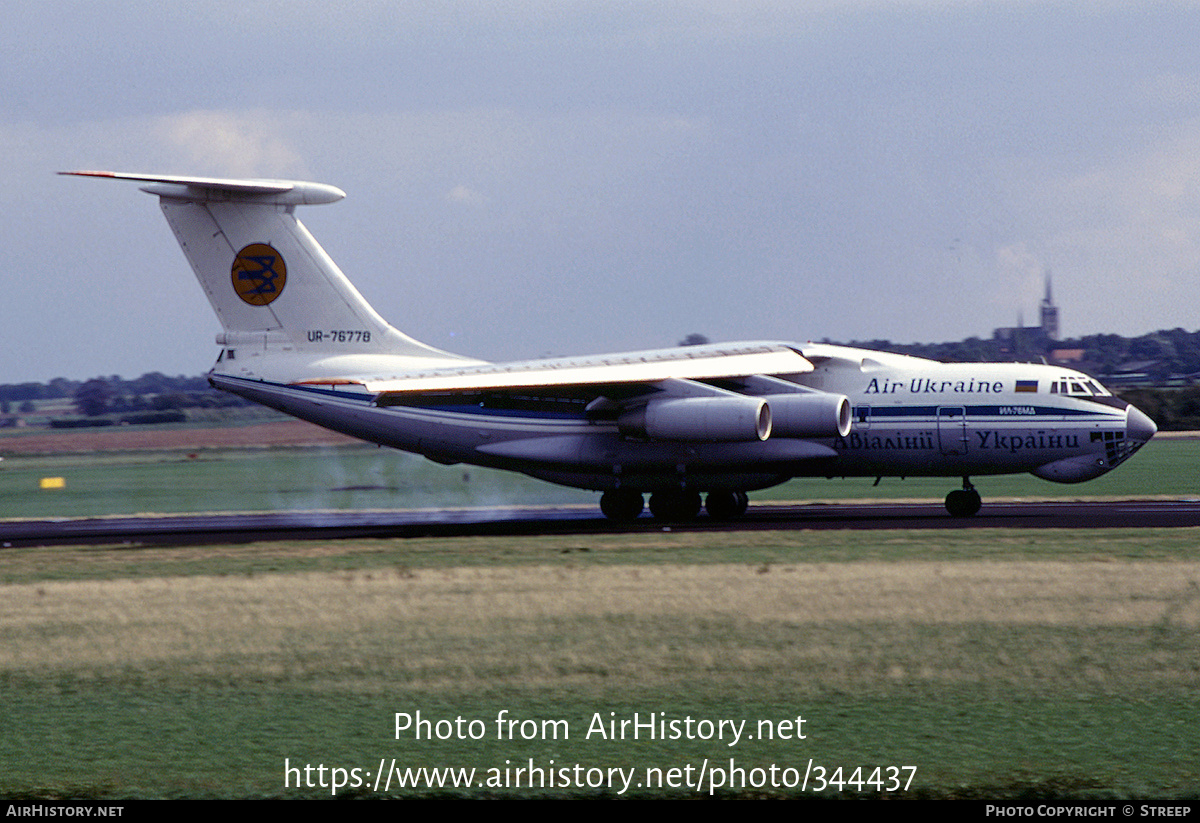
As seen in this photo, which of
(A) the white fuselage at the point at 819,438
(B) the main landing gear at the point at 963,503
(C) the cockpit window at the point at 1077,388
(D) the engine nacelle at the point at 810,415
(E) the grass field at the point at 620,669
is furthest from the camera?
(B) the main landing gear at the point at 963,503

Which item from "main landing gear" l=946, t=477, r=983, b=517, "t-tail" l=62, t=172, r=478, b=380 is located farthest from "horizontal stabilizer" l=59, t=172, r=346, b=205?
"main landing gear" l=946, t=477, r=983, b=517

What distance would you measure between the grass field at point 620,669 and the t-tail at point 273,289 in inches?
332

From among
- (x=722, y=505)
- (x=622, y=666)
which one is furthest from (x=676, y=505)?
(x=622, y=666)

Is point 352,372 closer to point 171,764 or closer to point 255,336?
point 255,336

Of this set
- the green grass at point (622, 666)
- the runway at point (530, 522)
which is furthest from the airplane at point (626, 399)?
the green grass at point (622, 666)

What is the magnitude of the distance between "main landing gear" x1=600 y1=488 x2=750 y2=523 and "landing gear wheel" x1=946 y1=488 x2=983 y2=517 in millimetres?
4744

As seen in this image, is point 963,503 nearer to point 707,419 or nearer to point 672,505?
point 707,419

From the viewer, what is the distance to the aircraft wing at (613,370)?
2819 cm

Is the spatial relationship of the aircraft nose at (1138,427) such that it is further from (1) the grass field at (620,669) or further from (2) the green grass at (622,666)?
(2) the green grass at (622,666)

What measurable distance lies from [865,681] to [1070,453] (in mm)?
17716

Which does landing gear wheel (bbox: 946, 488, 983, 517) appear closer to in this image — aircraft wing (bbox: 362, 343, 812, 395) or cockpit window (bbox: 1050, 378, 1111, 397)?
cockpit window (bbox: 1050, 378, 1111, 397)

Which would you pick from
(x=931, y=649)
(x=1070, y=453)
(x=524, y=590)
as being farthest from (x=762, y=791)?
(x=1070, y=453)

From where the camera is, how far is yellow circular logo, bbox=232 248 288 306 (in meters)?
31.0

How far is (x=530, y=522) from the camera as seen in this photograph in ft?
105
